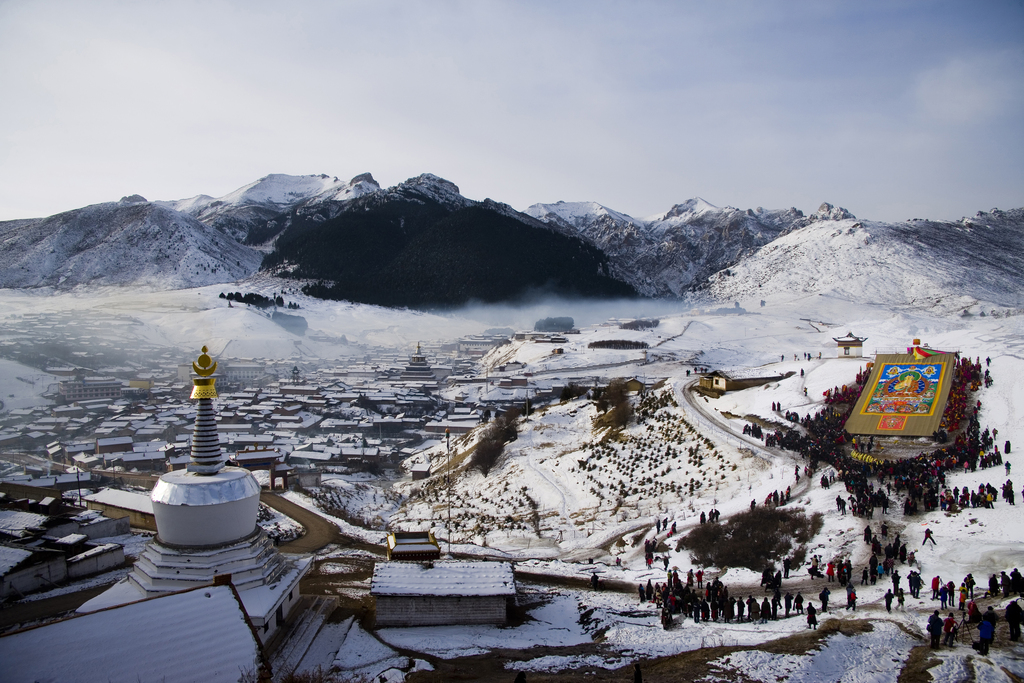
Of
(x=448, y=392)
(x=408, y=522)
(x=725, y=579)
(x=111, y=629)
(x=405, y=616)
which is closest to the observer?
(x=111, y=629)

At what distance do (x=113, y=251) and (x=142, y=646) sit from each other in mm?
163552

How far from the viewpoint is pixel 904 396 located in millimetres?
28031

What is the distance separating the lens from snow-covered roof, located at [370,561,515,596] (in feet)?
47.8

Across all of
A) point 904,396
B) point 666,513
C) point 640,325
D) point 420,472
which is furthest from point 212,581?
point 640,325

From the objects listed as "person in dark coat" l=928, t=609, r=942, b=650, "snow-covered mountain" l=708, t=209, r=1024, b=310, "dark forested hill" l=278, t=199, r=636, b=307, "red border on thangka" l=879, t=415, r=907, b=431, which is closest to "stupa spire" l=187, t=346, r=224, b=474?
"person in dark coat" l=928, t=609, r=942, b=650

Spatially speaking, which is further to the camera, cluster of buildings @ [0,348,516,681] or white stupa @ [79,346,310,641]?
white stupa @ [79,346,310,641]

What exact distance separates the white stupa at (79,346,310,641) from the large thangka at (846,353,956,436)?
23.5 metres

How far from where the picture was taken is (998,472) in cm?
→ 1841

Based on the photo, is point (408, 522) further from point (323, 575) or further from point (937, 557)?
point (937, 557)

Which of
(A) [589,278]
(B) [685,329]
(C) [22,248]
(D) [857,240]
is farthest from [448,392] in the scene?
(C) [22,248]

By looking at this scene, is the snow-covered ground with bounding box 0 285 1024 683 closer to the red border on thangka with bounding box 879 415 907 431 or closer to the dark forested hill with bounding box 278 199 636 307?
the red border on thangka with bounding box 879 415 907 431

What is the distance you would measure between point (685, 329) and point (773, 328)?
1183 cm

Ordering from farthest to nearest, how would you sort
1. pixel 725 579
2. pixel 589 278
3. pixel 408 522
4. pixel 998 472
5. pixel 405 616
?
pixel 589 278 < pixel 408 522 < pixel 998 472 < pixel 725 579 < pixel 405 616

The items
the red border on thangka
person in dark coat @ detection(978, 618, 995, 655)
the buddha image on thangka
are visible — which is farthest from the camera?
the buddha image on thangka
